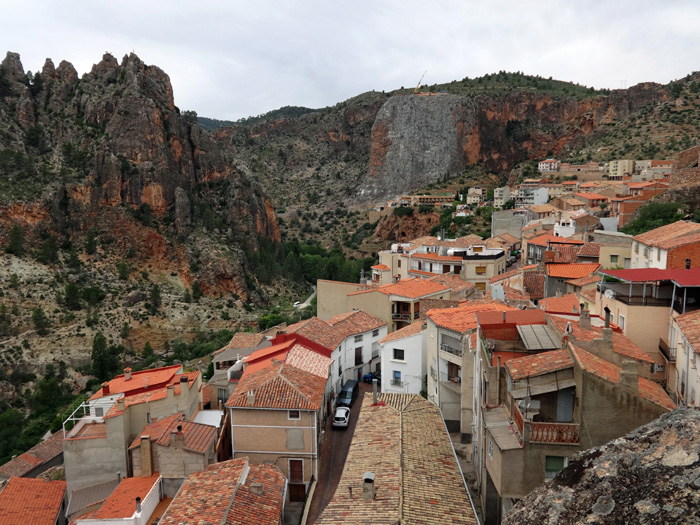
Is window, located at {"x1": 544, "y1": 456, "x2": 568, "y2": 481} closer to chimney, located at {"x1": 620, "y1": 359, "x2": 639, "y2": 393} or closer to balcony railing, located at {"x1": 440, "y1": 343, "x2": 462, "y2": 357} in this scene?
chimney, located at {"x1": 620, "y1": 359, "x2": 639, "y2": 393}

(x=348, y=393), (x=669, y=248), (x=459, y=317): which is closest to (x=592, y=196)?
(x=669, y=248)

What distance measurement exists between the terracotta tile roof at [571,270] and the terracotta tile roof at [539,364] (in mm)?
20157

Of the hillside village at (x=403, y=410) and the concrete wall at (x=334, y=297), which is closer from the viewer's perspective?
the hillside village at (x=403, y=410)

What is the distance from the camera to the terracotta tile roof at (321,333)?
2950cm

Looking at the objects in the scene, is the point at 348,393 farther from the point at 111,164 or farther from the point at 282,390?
the point at 111,164

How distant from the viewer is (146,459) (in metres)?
19.2

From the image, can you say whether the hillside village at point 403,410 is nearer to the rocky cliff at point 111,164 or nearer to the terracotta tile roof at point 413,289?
the terracotta tile roof at point 413,289

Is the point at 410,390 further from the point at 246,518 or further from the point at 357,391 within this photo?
the point at 246,518

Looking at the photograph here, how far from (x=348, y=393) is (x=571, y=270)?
1556cm

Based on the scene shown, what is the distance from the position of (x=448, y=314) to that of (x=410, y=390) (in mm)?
4958

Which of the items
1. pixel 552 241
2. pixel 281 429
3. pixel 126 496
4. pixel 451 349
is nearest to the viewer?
pixel 126 496

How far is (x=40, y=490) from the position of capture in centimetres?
2178

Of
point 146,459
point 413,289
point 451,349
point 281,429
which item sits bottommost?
point 146,459

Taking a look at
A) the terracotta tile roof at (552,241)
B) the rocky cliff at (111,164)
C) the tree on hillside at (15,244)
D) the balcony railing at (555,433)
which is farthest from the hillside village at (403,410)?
the rocky cliff at (111,164)
